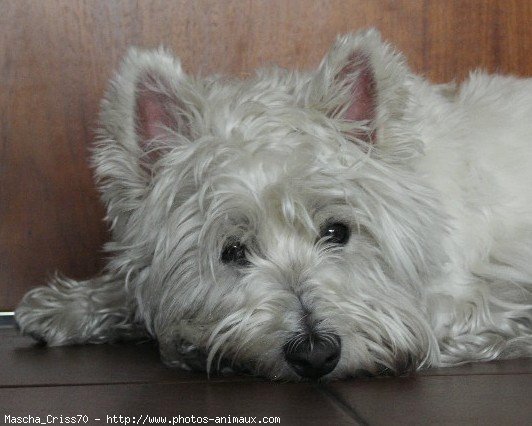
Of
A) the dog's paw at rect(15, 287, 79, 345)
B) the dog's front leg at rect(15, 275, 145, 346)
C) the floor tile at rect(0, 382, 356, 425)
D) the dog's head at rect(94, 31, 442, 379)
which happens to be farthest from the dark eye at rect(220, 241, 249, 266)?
the dog's paw at rect(15, 287, 79, 345)

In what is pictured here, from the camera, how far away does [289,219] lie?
1.91 metres

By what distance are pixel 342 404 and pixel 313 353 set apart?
17 centimetres

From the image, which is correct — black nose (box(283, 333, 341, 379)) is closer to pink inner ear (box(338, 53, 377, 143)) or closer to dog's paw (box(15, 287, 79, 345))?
pink inner ear (box(338, 53, 377, 143))

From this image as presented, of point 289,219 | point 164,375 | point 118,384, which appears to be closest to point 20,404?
point 118,384

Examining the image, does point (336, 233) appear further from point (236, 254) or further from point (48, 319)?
point (48, 319)

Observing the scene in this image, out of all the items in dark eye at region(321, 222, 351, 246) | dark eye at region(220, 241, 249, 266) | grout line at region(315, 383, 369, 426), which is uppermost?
dark eye at region(321, 222, 351, 246)

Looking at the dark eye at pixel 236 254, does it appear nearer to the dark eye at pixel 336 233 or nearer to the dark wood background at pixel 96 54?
the dark eye at pixel 336 233

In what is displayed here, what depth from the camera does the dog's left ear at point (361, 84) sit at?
2.02m

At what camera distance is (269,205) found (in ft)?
6.26

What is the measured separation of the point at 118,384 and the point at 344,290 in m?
0.45

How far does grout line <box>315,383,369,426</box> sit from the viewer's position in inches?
56.4

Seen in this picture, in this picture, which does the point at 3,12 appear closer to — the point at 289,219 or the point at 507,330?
the point at 289,219

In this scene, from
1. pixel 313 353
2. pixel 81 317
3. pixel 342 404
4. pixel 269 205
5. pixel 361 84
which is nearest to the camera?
pixel 342 404

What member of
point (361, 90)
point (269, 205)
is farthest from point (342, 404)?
point (361, 90)
